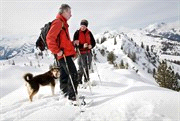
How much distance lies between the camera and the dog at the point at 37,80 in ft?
26.7

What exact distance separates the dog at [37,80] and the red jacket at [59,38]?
6.73ft

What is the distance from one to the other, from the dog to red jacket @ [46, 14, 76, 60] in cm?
205

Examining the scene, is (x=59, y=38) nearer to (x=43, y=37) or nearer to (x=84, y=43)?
(x=43, y=37)

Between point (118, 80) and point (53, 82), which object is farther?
point (118, 80)

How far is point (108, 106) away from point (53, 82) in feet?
12.7

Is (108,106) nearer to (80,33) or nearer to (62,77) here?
(62,77)

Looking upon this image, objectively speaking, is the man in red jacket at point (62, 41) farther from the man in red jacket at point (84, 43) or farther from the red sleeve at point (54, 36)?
the man in red jacket at point (84, 43)

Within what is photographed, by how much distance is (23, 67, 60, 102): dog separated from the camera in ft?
26.7

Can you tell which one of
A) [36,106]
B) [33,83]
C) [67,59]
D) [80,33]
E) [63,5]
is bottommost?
[36,106]

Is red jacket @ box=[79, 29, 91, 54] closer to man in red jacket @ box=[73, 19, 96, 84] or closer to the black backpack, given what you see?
man in red jacket @ box=[73, 19, 96, 84]

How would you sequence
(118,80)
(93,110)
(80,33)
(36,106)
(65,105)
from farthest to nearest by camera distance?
(118,80), (80,33), (36,106), (65,105), (93,110)

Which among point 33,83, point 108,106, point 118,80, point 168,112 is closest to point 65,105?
point 108,106

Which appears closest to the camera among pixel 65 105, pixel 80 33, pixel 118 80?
pixel 65 105

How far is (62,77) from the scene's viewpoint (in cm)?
765
